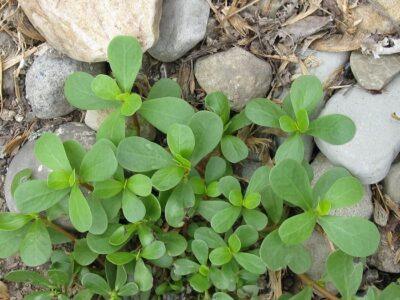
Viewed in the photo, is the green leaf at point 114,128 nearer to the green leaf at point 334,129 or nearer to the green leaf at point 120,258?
the green leaf at point 120,258

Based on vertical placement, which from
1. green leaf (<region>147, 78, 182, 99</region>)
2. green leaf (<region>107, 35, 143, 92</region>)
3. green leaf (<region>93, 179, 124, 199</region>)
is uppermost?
green leaf (<region>107, 35, 143, 92</region>)

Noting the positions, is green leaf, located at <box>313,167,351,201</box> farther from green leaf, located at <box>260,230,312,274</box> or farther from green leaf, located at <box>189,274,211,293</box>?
green leaf, located at <box>189,274,211,293</box>

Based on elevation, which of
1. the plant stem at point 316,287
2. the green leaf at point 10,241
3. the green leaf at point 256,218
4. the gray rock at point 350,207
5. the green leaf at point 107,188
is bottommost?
the plant stem at point 316,287

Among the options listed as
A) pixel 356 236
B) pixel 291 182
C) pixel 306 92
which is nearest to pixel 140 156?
pixel 291 182

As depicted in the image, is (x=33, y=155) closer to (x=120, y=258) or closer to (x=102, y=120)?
(x=102, y=120)

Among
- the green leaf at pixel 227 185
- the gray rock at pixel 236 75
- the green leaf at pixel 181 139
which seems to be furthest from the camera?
the gray rock at pixel 236 75

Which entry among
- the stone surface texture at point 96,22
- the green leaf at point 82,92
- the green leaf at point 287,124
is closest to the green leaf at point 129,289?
Answer: the green leaf at point 82,92

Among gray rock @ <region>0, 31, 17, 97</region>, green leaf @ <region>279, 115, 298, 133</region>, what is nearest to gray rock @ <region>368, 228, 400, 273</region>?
green leaf @ <region>279, 115, 298, 133</region>

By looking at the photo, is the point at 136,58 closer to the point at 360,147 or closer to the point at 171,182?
the point at 171,182
